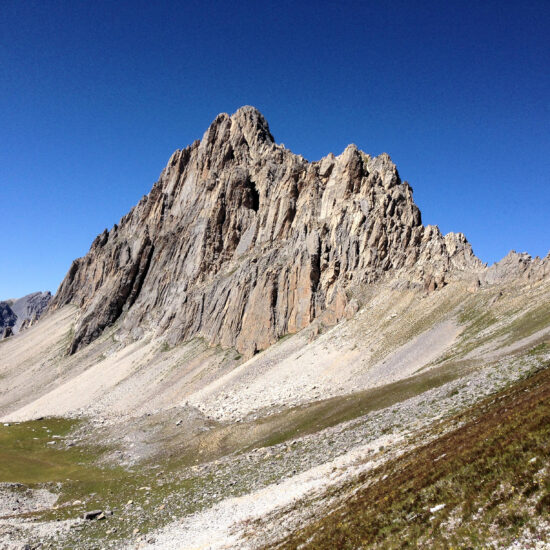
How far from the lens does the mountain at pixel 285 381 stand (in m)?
18.7

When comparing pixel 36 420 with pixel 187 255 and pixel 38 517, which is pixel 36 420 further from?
pixel 187 255

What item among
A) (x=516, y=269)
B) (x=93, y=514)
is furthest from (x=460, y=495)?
(x=516, y=269)

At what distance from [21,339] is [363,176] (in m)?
166

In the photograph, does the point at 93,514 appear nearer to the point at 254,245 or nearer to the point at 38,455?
the point at 38,455

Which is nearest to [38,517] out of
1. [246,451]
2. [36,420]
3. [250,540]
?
[246,451]

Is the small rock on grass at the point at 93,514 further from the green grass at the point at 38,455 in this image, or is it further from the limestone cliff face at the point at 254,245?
the limestone cliff face at the point at 254,245

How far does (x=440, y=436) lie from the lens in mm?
26578

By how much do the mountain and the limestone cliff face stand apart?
70 cm

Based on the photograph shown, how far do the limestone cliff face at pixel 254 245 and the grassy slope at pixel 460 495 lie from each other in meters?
69.4

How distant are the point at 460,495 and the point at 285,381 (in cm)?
5954

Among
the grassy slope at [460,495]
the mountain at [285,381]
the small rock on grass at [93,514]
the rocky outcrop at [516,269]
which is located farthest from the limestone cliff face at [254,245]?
the grassy slope at [460,495]

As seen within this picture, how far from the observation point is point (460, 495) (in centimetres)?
1492

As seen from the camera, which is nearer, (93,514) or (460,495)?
(460,495)

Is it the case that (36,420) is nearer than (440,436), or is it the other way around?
(440,436)
